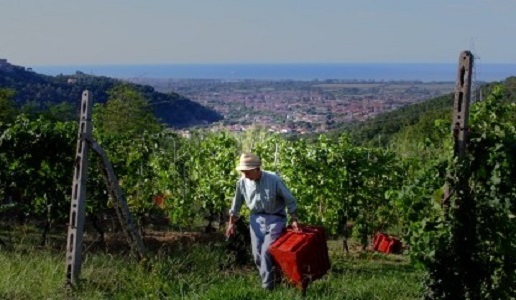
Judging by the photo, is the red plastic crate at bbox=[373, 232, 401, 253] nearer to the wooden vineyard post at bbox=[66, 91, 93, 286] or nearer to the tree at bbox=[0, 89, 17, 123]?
the wooden vineyard post at bbox=[66, 91, 93, 286]

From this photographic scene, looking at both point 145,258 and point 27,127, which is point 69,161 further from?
point 145,258

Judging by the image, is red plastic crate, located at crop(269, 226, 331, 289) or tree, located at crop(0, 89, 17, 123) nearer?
red plastic crate, located at crop(269, 226, 331, 289)

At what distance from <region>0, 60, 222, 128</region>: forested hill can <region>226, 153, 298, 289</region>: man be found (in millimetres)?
63053

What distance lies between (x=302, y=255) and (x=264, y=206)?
84 cm

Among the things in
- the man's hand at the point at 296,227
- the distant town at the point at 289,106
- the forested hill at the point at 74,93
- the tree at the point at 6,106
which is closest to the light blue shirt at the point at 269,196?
the man's hand at the point at 296,227

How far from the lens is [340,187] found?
488 inches

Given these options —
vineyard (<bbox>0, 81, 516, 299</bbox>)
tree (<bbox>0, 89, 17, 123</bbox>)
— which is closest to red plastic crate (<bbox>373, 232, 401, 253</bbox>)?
vineyard (<bbox>0, 81, 516, 299</bbox>)

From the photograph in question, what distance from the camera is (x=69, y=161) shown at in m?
11.3

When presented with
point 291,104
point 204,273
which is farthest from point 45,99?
point 204,273

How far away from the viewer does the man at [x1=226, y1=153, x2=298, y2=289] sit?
689 cm

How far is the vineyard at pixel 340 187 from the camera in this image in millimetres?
5328

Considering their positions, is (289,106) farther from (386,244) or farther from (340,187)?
(340,187)

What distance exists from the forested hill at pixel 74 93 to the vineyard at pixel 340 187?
183 feet

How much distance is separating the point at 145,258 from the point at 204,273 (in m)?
0.70
